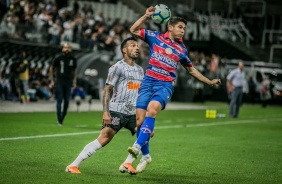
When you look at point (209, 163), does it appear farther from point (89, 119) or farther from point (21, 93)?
point (21, 93)

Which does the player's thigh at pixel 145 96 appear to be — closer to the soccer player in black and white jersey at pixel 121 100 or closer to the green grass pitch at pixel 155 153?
the soccer player in black and white jersey at pixel 121 100

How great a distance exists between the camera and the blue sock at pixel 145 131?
10.4m

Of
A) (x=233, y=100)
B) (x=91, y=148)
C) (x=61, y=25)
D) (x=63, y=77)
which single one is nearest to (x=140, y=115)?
(x=91, y=148)

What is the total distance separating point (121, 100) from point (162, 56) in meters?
0.92

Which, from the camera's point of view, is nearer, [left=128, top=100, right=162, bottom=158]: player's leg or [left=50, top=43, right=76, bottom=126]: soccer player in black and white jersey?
[left=128, top=100, right=162, bottom=158]: player's leg

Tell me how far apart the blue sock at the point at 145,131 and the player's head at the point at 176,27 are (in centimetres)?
137

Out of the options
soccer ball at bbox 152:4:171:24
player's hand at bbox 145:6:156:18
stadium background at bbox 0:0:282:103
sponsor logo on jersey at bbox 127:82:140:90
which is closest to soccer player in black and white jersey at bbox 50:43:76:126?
stadium background at bbox 0:0:282:103

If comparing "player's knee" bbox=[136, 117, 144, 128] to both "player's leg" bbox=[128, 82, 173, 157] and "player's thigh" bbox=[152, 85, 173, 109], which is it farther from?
"player's thigh" bbox=[152, 85, 173, 109]

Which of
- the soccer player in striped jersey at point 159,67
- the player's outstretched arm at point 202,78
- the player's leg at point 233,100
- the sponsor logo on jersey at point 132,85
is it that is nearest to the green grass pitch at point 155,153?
the soccer player in striped jersey at point 159,67

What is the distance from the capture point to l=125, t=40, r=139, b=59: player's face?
10898 mm

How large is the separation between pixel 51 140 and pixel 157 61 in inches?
220

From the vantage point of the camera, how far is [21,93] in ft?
99.6

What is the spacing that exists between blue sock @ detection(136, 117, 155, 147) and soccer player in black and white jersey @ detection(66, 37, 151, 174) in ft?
1.23

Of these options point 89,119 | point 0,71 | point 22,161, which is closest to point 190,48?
point 0,71
